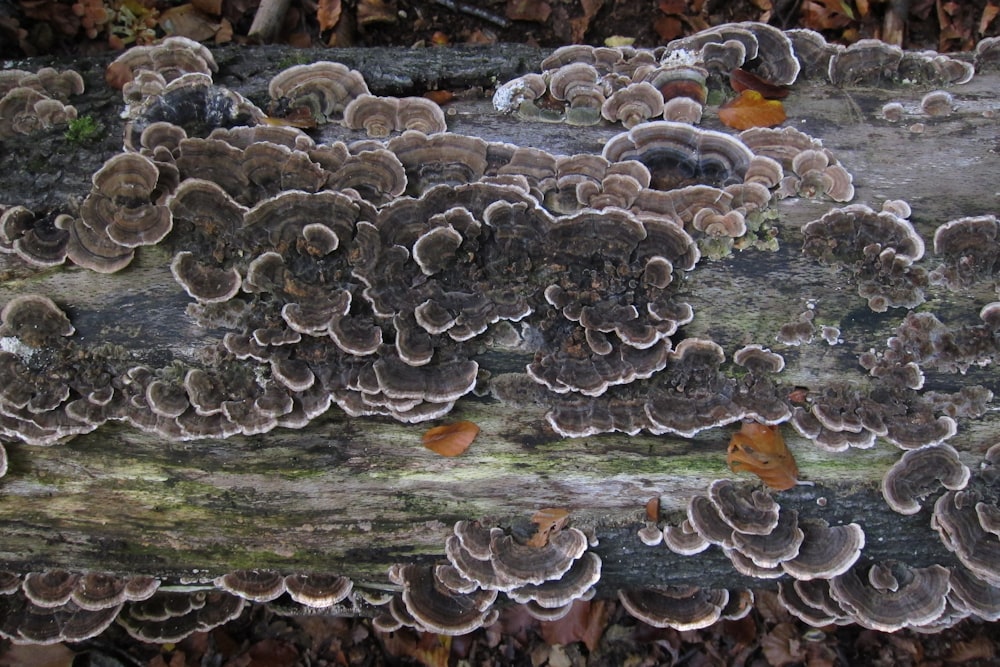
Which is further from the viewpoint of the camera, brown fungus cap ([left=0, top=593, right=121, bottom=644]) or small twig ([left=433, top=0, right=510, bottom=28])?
small twig ([left=433, top=0, right=510, bottom=28])

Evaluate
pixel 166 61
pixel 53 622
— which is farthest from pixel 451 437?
pixel 53 622

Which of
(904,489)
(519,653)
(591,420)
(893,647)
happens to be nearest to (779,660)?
(893,647)

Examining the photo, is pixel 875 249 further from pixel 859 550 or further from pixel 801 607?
pixel 801 607

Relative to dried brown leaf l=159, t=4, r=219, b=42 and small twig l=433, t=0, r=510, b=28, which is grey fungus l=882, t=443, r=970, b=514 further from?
dried brown leaf l=159, t=4, r=219, b=42

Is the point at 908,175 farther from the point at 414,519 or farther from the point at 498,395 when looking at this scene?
the point at 414,519

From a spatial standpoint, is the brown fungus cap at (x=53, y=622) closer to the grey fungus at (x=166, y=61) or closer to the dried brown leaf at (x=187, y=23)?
the grey fungus at (x=166, y=61)

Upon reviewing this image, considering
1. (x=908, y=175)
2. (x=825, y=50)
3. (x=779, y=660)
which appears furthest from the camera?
(x=779, y=660)

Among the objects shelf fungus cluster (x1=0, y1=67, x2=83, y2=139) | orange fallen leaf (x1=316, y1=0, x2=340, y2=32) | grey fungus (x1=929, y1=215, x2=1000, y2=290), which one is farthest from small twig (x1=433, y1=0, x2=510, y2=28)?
grey fungus (x1=929, y1=215, x2=1000, y2=290)
